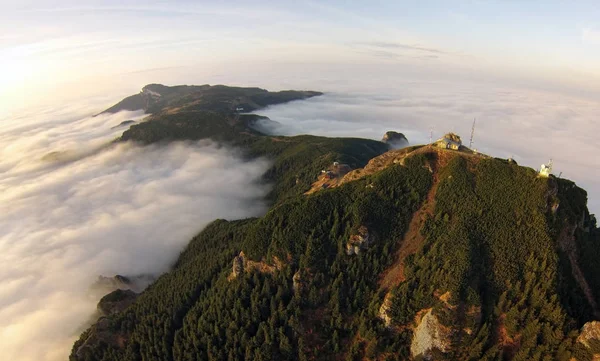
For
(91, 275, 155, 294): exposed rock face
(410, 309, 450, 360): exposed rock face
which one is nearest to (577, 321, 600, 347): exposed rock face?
(410, 309, 450, 360): exposed rock face

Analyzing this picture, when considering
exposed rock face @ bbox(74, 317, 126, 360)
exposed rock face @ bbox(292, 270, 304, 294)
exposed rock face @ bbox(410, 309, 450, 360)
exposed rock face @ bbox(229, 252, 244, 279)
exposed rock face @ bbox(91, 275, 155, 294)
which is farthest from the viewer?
exposed rock face @ bbox(91, 275, 155, 294)

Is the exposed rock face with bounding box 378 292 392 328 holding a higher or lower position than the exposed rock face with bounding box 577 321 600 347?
lower

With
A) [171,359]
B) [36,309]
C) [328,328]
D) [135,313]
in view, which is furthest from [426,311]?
[36,309]

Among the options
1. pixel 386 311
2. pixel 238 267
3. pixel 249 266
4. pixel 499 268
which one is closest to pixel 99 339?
pixel 238 267

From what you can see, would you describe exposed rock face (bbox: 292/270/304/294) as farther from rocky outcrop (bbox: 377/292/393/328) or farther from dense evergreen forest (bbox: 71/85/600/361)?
rocky outcrop (bbox: 377/292/393/328)

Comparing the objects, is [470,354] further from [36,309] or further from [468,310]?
[36,309]

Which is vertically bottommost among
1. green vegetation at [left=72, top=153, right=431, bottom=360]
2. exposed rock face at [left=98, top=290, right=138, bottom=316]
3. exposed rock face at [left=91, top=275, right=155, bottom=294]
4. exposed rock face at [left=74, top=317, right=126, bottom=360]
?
exposed rock face at [left=91, top=275, right=155, bottom=294]

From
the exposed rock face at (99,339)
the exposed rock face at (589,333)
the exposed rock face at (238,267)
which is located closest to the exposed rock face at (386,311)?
the exposed rock face at (589,333)

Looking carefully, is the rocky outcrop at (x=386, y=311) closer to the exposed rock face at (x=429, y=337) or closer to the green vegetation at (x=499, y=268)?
the green vegetation at (x=499, y=268)
